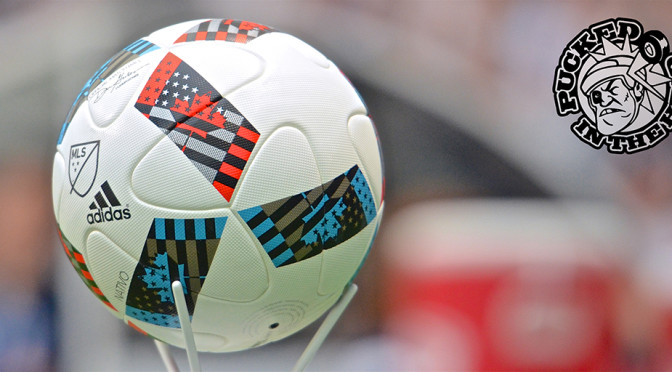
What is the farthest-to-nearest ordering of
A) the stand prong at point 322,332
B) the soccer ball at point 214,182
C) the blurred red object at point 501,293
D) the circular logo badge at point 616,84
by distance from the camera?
the blurred red object at point 501,293, the circular logo badge at point 616,84, the stand prong at point 322,332, the soccer ball at point 214,182

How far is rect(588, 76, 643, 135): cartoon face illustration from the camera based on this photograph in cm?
185

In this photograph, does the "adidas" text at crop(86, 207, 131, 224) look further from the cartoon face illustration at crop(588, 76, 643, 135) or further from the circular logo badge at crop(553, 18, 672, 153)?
the cartoon face illustration at crop(588, 76, 643, 135)

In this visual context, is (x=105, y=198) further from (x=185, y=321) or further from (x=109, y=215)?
(x=185, y=321)

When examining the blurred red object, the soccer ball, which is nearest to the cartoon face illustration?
the soccer ball

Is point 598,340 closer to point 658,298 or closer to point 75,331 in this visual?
point 658,298

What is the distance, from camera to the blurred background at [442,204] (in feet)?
10.0

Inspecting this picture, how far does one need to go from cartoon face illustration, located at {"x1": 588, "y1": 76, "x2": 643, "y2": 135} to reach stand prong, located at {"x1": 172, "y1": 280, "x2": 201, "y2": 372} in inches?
56.1

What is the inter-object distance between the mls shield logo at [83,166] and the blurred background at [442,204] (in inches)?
89.1

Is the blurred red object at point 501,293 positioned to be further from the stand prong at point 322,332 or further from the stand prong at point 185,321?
the stand prong at point 185,321

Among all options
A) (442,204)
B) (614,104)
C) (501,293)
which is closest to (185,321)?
(614,104)

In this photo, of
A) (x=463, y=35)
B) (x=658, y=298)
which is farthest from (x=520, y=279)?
(x=463, y=35)

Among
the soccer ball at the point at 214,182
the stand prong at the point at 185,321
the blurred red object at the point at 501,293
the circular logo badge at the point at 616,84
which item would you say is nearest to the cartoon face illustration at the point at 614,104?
the circular logo badge at the point at 616,84

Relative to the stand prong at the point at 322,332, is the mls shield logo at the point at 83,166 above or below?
above

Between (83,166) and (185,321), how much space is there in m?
0.31
